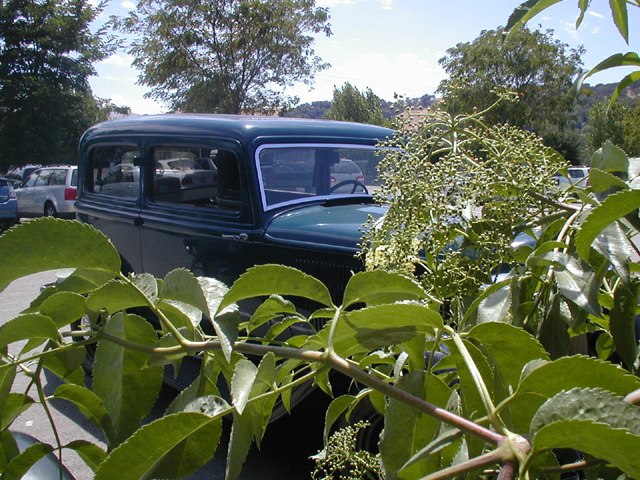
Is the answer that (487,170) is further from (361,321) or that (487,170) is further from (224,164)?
(224,164)

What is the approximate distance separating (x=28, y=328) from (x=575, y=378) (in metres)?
0.47

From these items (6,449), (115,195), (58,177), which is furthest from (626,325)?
(58,177)

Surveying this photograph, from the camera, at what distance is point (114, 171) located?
15.6ft

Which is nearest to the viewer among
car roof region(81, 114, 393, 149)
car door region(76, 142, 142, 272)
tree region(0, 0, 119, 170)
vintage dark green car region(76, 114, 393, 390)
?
vintage dark green car region(76, 114, 393, 390)

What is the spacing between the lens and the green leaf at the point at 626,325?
0.56 m

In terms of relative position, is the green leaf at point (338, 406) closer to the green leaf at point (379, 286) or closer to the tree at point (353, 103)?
the green leaf at point (379, 286)

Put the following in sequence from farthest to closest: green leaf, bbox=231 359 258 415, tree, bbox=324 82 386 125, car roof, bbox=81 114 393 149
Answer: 1. tree, bbox=324 82 386 125
2. car roof, bbox=81 114 393 149
3. green leaf, bbox=231 359 258 415

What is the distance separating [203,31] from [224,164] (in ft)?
75.3

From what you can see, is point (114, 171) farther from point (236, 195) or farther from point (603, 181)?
point (603, 181)

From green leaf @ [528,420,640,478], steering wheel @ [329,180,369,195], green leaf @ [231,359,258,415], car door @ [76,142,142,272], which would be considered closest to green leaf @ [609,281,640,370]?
green leaf @ [528,420,640,478]

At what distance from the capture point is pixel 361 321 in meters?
0.46

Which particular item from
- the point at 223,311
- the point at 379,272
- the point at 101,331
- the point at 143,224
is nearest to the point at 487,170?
the point at 379,272

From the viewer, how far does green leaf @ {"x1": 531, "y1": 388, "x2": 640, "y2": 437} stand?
1.12 feet

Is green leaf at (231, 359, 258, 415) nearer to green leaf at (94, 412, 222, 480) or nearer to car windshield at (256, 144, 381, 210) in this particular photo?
green leaf at (94, 412, 222, 480)
